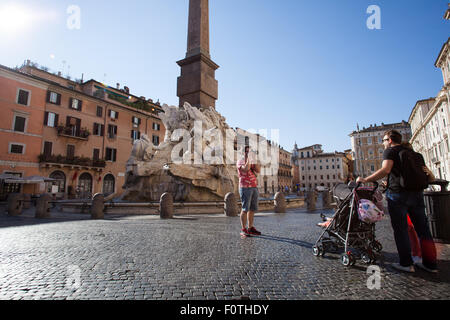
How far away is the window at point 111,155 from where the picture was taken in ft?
104

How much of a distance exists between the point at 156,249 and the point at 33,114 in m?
29.6

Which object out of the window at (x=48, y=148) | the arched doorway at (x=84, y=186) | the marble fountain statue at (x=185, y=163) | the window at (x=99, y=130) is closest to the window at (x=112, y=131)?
the window at (x=99, y=130)

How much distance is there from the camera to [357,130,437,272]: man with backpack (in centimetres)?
274

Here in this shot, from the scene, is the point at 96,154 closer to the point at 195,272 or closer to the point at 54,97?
the point at 54,97

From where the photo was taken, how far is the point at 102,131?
31.6 meters

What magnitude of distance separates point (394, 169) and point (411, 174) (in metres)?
0.17

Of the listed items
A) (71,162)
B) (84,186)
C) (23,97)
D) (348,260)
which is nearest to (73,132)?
(71,162)

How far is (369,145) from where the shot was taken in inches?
2518

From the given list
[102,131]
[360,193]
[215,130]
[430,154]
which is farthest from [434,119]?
[102,131]

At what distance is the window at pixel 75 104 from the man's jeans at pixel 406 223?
3359 centimetres

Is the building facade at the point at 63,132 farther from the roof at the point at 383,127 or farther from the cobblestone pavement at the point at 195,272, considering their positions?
the roof at the point at 383,127

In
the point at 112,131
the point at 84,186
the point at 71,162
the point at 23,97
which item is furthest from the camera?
the point at 112,131

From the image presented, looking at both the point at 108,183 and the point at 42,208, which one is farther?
the point at 108,183
